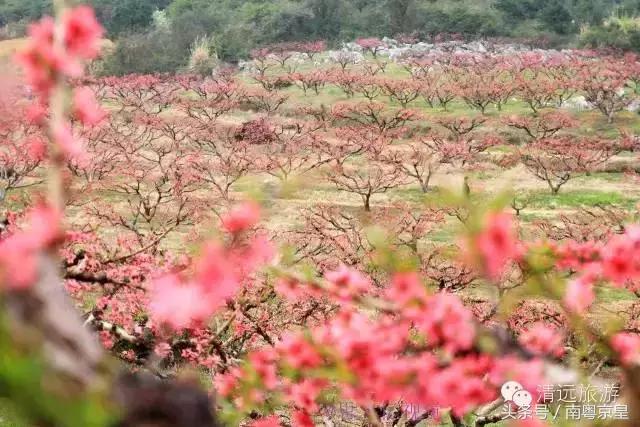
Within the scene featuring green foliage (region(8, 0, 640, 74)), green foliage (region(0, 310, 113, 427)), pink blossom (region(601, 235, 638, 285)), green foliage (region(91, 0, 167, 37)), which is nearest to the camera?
green foliage (region(0, 310, 113, 427))

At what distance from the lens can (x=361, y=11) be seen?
56500 mm

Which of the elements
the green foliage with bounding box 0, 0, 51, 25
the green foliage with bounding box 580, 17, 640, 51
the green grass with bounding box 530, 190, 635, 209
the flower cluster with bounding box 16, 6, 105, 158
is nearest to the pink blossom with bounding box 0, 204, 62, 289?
the flower cluster with bounding box 16, 6, 105, 158

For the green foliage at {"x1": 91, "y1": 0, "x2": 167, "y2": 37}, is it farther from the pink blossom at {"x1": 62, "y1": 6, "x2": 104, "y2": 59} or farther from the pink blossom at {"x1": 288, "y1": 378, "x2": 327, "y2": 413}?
the pink blossom at {"x1": 62, "y1": 6, "x2": 104, "y2": 59}

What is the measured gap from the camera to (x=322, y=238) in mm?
14531

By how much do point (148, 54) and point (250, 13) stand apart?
12.1m

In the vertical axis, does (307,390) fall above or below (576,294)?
below

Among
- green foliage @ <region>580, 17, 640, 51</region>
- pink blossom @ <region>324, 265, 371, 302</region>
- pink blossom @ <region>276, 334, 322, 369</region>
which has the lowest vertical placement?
green foliage @ <region>580, 17, 640, 51</region>

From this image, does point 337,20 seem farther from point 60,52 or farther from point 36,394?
point 36,394

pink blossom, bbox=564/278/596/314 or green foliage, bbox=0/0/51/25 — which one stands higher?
pink blossom, bbox=564/278/596/314

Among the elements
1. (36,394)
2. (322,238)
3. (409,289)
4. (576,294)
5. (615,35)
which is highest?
(36,394)

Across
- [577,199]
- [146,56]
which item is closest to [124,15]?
[146,56]

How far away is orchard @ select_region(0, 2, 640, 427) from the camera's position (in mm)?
1273

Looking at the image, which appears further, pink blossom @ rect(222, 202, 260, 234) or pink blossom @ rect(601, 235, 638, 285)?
pink blossom @ rect(601, 235, 638, 285)

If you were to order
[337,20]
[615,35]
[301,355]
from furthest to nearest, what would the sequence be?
[337,20] < [615,35] < [301,355]
